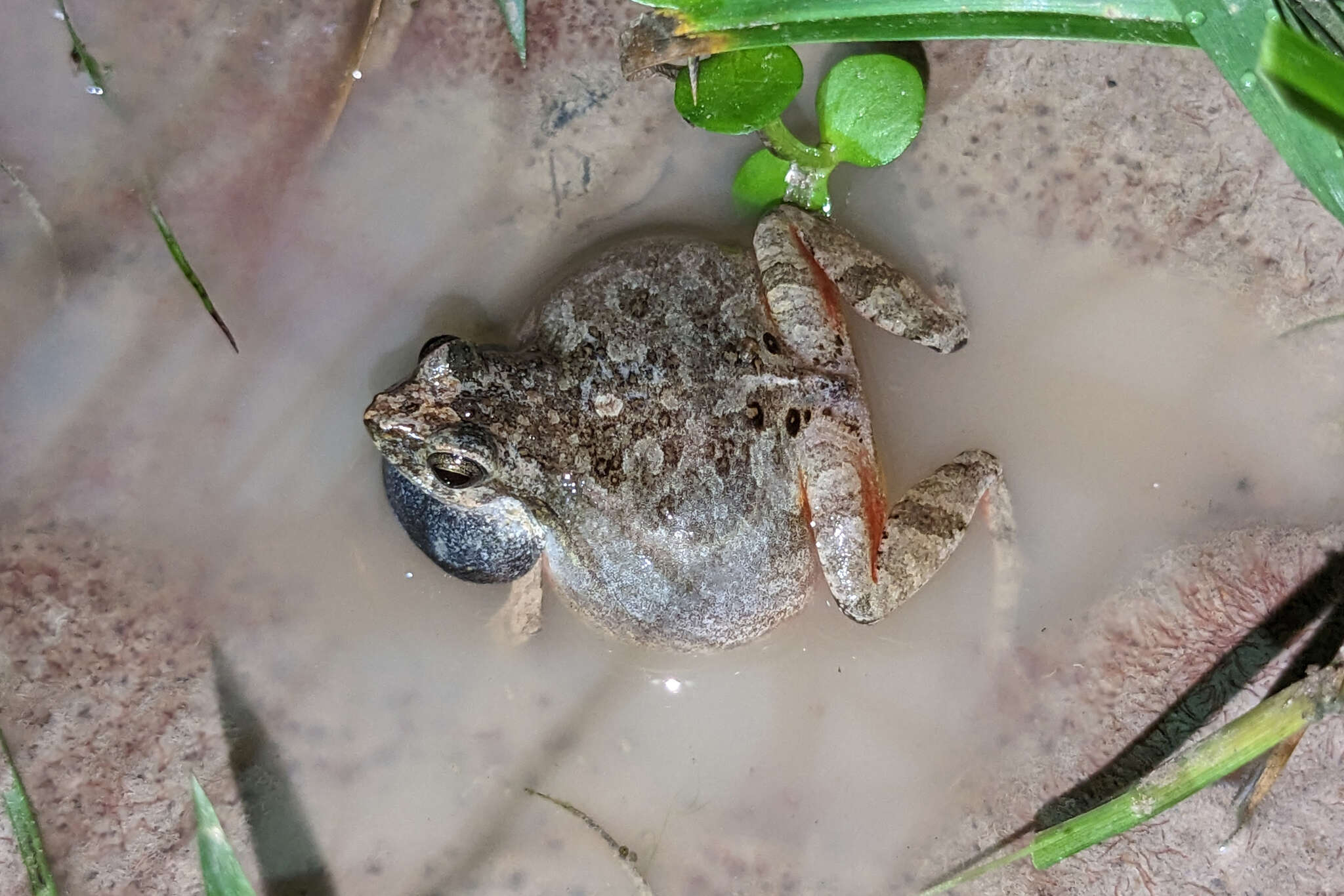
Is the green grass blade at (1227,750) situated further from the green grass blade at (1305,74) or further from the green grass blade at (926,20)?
the green grass blade at (926,20)

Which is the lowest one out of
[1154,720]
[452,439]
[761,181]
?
[1154,720]

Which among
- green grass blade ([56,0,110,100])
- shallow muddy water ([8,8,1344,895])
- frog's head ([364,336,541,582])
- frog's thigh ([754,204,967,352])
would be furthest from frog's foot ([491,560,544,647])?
green grass blade ([56,0,110,100])

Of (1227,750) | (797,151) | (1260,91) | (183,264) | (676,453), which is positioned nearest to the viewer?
(1260,91)

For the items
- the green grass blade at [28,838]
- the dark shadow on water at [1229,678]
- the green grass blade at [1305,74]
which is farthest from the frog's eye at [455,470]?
the dark shadow on water at [1229,678]

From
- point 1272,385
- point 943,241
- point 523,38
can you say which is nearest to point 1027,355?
point 943,241

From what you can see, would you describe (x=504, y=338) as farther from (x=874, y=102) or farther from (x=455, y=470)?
(x=874, y=102)

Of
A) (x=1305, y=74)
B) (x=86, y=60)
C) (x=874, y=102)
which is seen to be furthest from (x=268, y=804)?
(x=1305, y=74)

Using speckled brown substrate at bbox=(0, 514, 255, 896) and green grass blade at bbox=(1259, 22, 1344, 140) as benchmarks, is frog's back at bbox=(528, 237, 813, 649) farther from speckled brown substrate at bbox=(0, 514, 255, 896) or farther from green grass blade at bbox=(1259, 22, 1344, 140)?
speckled brown substrate at bbox=(0, 514, 255, 896)
